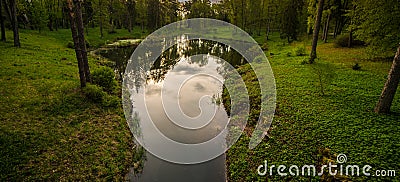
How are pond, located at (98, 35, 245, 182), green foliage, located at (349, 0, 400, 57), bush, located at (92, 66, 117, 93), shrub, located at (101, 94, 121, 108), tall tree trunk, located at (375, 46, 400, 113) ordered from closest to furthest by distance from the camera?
pond, located at (98, 35, 245, 182) → tall tree trunk, located at (375, 46, 400, 113) → shrub, located at (101, 94, 121, 108) → bush, located at (92, 66, 117, 93) → green foliage, located at (349, 0, 400, 57)

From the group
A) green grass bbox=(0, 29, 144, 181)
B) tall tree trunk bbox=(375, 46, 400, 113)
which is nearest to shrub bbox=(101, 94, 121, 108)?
green grass bbox=(0, 29, 144, 181)

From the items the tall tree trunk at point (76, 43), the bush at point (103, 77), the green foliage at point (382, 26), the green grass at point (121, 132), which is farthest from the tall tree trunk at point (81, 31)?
the green foliage at point (382, 26)

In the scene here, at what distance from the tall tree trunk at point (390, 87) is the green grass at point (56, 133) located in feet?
37.9

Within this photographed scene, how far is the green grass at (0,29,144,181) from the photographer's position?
7695mm

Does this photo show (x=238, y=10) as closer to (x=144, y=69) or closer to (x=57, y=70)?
(x=144, y=69)

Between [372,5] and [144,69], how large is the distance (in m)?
22.6

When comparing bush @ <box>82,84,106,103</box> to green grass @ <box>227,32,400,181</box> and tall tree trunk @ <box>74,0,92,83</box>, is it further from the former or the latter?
green grass @ <box>227,32,400,181</box>

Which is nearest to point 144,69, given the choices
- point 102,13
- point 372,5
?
point 372,5

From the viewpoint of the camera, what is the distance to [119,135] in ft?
36.6

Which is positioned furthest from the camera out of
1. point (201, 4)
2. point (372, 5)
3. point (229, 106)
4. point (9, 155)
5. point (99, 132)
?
point (201, 4)

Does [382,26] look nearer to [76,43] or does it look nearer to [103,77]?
[103,77]

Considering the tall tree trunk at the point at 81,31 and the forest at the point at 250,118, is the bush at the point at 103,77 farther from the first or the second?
the tall tree trunk at the point at 81,31

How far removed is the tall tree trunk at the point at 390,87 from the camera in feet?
30.1

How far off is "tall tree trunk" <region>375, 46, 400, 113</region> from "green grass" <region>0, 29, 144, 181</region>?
1154 centimetres
